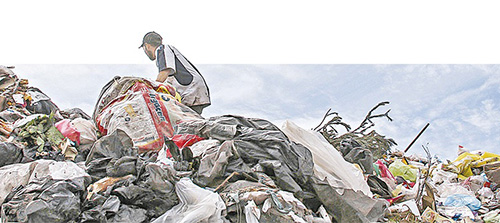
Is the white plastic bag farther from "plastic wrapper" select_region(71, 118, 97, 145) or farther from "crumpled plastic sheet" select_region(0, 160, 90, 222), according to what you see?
"plastic wrapper" select_region(71, 118, 97, 145)

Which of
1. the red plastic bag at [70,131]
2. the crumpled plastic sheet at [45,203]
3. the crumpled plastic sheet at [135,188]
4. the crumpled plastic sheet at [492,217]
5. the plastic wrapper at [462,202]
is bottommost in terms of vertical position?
the red plastic bag at [70,131]

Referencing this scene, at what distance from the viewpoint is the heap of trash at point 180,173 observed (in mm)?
2018

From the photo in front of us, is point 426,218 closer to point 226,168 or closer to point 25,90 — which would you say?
point 226,168

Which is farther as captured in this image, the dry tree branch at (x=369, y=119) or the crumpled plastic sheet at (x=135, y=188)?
the dry tree branch at (x=369, y=119)

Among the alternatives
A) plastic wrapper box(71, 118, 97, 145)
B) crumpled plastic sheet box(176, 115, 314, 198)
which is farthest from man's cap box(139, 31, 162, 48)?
crumpled plastic sheet box(176, 115, 314, 198)

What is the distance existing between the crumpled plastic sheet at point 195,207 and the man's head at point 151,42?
292 centimetres

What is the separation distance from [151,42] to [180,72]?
49cm

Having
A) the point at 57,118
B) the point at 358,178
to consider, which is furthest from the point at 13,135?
the point at 358,178

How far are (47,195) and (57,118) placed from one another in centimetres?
241

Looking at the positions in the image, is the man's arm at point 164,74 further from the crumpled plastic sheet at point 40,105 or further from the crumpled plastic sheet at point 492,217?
the crumpled plastic sheet at point 492,217

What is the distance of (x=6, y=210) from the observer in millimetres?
1983

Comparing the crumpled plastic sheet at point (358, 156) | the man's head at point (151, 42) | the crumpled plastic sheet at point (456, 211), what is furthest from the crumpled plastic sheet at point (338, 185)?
the man's head at point (151, 42)

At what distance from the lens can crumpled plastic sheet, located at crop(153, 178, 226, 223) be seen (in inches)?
76.8

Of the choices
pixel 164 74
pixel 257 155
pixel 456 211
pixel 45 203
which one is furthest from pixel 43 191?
pixel 456 211
